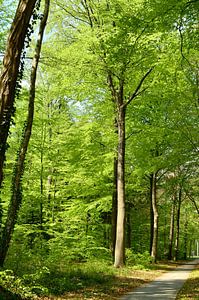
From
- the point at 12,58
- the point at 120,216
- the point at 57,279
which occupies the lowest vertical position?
the point at 57,279

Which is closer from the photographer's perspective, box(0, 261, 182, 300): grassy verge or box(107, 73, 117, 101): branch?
box(0, 261, 182, 300): grassy verge

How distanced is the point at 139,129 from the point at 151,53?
17.6 feet

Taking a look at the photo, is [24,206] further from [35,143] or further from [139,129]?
[139,129]

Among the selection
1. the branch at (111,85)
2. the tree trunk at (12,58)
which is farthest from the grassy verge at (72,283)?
the branch at (111,85)

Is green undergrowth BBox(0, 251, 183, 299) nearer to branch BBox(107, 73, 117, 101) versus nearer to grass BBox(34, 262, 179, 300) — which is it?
grass BBox(34, 262, 179, 300)

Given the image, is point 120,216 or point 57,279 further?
point 120,216

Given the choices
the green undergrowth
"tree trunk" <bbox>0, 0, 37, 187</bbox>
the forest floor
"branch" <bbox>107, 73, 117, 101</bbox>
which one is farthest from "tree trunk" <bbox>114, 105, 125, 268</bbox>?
"tree trunk" <bbox>0, 0, 37, 187</bbox>

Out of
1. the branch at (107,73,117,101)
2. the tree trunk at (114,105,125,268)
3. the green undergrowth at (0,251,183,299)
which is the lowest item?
the green undergrowth at (0,251,183,299)

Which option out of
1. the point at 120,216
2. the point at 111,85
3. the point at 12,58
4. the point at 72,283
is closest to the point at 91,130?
the point at 111,85

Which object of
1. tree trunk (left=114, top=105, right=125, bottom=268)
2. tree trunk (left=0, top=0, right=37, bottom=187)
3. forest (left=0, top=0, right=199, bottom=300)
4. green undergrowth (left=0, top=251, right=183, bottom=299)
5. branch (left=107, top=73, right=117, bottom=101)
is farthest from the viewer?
branch (left=107, top=73, right=117, bottom=101)

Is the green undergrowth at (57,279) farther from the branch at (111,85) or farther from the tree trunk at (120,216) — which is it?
the branch at (111,85)

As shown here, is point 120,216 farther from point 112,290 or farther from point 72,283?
point 72,283

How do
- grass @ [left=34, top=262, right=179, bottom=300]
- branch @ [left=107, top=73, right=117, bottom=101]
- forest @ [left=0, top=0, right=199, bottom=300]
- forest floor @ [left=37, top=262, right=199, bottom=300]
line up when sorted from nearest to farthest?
1. forest floor @ [left=37, top=262, right=199, bottom=300]
2. grass @ [left=34, top=262, right=179, bottom=300]
3. forest @ [left=0, top=0, right=199, bottom=300]
4. branch @ [left=107, top=73, right=117, bottom=101]

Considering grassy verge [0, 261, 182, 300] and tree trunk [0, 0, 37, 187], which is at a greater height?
tree trunk [0, 0, 37, 187]
